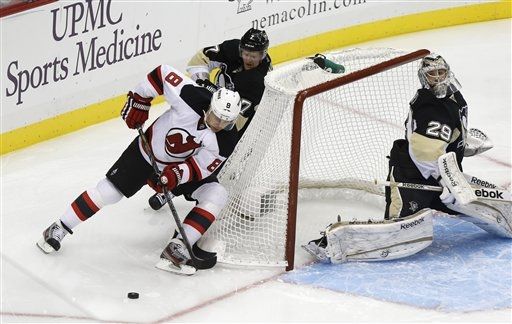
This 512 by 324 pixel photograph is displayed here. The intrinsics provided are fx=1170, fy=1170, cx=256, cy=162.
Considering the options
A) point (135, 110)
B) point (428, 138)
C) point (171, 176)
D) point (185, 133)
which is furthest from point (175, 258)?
point (428, 138)

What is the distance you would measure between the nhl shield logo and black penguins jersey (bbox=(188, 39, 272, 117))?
60 centimetres

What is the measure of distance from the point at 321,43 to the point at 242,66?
7.42 ft

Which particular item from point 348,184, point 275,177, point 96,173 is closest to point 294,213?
point 275,177

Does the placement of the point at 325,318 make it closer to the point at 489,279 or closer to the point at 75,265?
the point at 489,279

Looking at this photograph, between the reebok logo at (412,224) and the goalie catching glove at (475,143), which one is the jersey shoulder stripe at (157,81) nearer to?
the reebok logo at (412,224)

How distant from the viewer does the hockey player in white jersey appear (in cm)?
463

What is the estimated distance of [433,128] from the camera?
15.2ft

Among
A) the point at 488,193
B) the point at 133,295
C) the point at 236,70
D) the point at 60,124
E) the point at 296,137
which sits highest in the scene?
the point at 296,137

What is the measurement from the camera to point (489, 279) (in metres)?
4.70

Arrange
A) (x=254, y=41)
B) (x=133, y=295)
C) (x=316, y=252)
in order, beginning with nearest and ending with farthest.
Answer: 1. (x=133, y=295)
2. (x=316, y=252)
3. (x=254, y=41)

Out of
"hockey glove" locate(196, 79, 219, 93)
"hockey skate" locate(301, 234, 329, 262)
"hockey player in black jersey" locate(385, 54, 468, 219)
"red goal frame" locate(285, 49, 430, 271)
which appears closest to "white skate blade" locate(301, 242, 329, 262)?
"hockey skate" locate(301, 234, 329, 262)

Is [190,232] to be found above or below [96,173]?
above

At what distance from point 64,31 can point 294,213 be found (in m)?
1.90

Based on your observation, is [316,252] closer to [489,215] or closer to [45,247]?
[489,215]
